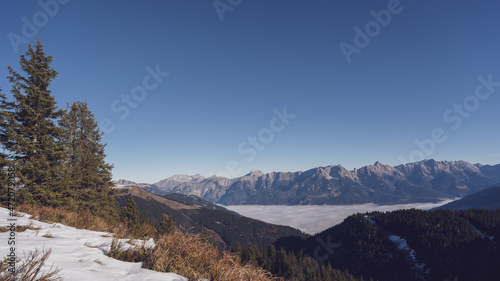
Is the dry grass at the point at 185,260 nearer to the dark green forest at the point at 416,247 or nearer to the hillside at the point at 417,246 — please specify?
the dark green forest at the point at 416,247

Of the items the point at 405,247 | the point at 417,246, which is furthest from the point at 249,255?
the point at 405,247

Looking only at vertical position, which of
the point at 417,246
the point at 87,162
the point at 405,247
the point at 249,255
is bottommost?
the point at 405,247

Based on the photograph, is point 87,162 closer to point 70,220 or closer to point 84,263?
point 70,220

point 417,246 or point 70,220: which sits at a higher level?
point 70,220

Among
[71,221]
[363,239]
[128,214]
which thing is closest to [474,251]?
[363,239]

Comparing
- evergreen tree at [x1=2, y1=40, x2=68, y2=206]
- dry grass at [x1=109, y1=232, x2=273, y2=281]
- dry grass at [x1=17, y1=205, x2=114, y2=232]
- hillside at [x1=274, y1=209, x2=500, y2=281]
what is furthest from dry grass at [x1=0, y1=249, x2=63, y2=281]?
hillside at [x1=274, y1=209, x2=500, y2=281]

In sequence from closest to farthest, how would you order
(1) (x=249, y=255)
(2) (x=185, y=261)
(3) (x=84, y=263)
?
(3) (x=84, y=263), (2) (x=185, y=261), (1) (x=249, y=255)

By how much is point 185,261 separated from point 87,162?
36911mm

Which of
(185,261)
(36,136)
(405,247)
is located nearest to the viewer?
(185,261)

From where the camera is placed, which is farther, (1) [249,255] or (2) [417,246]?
(2) [417,246]

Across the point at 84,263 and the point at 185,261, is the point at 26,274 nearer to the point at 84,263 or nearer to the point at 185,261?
the point at 84,263

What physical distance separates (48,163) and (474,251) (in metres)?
188

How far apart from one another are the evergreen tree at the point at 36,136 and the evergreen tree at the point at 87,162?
9.46 metres

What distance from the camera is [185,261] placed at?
18.5 feet
